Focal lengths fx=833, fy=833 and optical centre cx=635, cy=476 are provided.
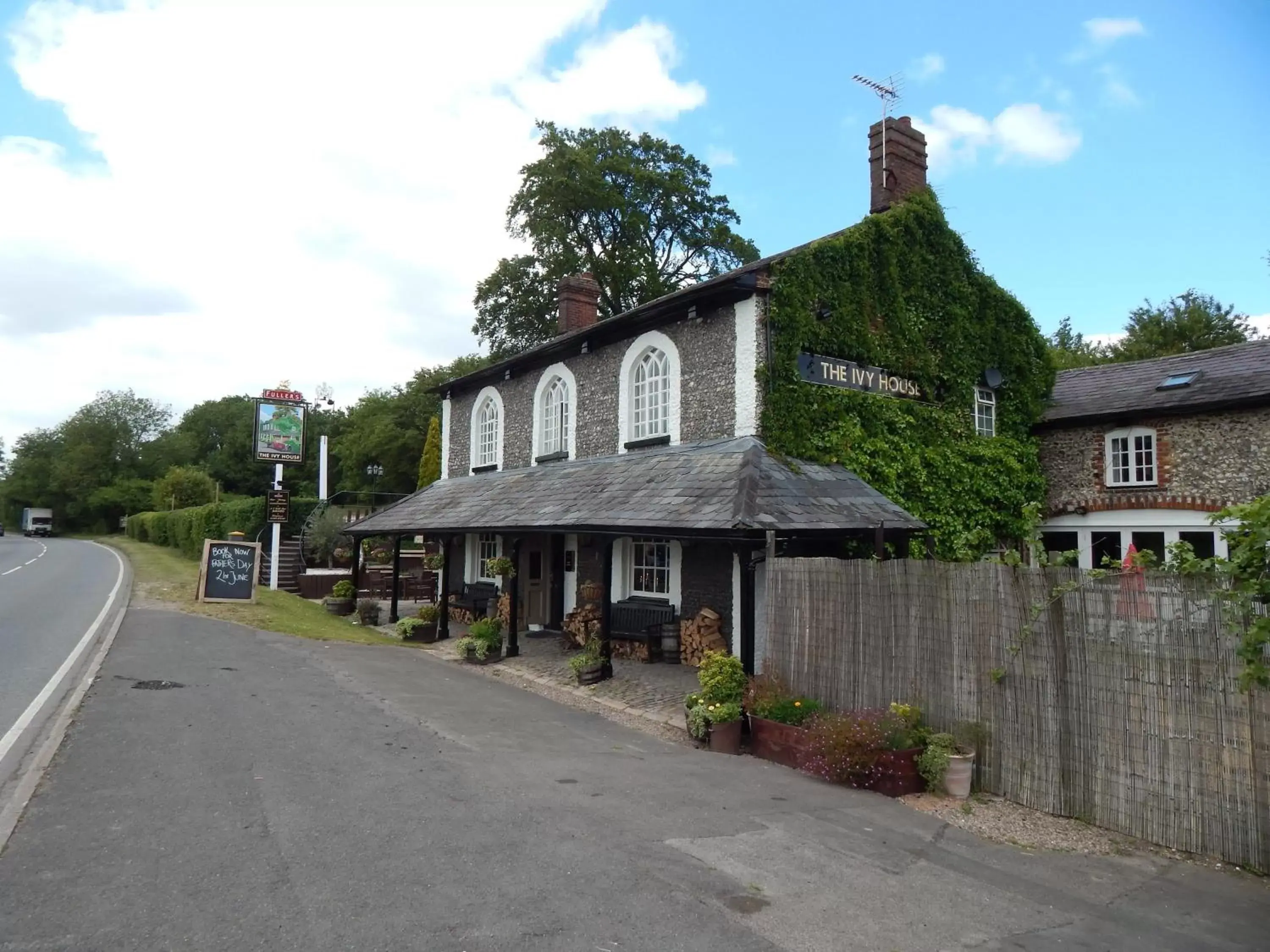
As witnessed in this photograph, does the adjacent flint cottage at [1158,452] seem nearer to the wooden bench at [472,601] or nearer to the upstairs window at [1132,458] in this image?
the upstairs window at [1132,458]

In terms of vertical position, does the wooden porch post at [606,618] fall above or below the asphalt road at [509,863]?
above

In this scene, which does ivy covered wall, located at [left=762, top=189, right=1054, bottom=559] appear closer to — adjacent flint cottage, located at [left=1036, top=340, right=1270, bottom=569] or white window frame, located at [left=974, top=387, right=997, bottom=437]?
white window frame, located at [left=974, top=387, right=997, bottom=437]

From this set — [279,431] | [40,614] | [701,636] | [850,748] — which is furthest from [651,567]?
[279,431]

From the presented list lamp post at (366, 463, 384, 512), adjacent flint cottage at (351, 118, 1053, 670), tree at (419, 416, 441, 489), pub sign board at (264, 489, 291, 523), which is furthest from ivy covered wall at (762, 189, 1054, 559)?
Result: tree at (419, 416, 441, 489)

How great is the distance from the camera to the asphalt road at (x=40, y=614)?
32.4ft

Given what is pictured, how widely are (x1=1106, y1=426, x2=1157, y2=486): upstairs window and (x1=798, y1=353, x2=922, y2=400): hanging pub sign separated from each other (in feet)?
15.8

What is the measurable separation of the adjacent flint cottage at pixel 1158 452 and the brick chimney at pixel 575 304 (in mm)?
10856

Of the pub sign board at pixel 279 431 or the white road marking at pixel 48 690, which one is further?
Result: the pub sign board at pixel 279 431

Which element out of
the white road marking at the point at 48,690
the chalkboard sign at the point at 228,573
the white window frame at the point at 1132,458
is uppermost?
the white window frame at the point at 1132,458

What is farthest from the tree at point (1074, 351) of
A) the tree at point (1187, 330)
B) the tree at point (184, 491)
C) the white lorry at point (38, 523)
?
the white lorry at point (38, 523)

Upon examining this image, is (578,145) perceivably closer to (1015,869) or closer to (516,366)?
(516,366)

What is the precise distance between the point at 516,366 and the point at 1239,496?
14.7 metres

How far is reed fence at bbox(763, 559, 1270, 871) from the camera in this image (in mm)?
5859

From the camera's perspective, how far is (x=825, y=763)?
7.86 metres
